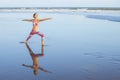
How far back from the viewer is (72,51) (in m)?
12.0

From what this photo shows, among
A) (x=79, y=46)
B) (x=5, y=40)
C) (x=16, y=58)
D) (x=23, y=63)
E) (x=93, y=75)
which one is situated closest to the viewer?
(x=93, y=75)

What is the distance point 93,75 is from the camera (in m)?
8.34

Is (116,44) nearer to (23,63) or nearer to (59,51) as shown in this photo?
(59,51)

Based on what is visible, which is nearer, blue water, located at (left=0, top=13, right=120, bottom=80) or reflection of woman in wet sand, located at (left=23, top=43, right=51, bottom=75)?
blue water, located at (left=0, top=13, right=120, bottom=80)

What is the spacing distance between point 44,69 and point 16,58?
1.88m

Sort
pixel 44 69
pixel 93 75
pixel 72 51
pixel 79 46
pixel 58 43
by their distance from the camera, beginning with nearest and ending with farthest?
1. pixel 93 75
2. pixel 44 69
3. pixel 72 51
4. pixel 79 46
5. pixel 58 43

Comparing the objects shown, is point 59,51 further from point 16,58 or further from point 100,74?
point 100,74

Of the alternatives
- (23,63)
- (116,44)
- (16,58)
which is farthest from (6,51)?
(116,44)

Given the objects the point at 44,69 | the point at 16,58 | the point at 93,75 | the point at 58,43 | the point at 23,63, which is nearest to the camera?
the point at 93,75

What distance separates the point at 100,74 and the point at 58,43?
588 centimetres

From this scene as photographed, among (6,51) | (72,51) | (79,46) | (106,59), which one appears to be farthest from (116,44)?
(6,51)

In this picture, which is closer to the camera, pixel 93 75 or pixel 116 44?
pixel 93 75

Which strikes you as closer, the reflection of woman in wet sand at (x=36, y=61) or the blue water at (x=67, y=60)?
the blue water at (x=67, y=60)

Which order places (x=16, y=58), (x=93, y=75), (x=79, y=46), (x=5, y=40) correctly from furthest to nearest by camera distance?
1. (x=5, y=40)
2. (x=79, y=46)
3. (x=16, y=58)
4. (x=93, y=75)
